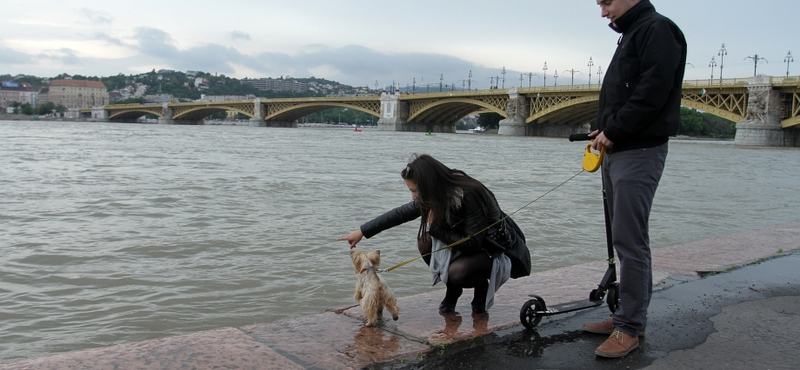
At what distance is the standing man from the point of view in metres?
2.61

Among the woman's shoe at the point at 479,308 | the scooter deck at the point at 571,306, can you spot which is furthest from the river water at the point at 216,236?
the scooter deck at the point at 571,306

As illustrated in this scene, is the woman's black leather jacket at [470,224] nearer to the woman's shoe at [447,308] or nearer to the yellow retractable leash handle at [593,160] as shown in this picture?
the woman's shoe at [447,308]

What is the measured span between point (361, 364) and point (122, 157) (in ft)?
68.6

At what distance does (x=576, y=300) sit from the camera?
3.53 meters

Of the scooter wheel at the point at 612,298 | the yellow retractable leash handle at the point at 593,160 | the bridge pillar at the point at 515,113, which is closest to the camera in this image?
the yellow retractable leash handle at the point at 593,160

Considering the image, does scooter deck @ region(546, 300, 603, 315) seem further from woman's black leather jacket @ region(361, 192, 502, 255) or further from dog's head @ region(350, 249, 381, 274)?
dog's head @ region(350, 249, 381, 274)

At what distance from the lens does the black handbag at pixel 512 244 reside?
314 centimetres

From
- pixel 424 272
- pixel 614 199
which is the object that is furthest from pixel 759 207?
pixel 614 199

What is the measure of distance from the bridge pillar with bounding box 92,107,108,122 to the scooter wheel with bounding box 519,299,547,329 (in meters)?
111

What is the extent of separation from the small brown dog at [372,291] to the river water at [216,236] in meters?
1.46

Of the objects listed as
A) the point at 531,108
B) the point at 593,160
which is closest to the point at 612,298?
the point at 593,160

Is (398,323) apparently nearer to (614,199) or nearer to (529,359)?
(529,359)

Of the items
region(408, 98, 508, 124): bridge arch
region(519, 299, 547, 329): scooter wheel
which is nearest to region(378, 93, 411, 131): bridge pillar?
region(408, 98, 508, 124): bridge arch

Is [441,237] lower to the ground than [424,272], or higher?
higher
